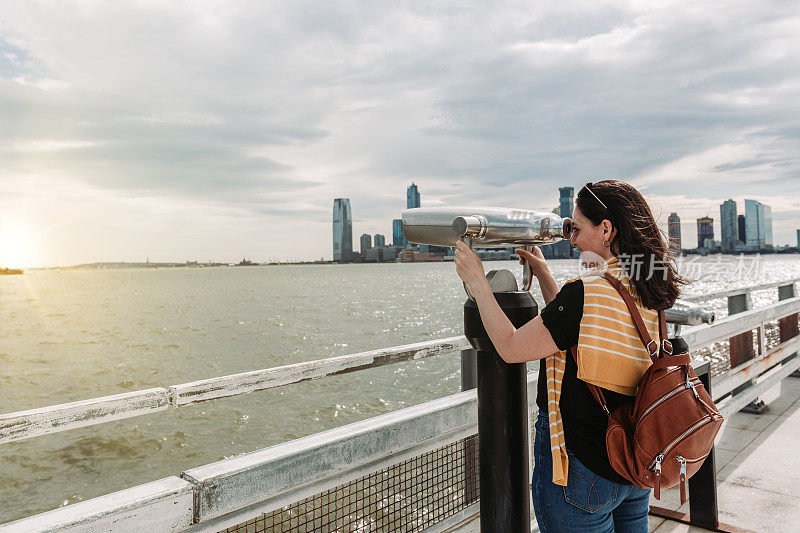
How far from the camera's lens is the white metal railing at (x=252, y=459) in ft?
3.55

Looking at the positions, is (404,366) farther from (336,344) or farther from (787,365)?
(787,365)

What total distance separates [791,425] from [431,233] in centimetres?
459

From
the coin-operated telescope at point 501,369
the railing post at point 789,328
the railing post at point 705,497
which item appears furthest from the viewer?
the railing post at point 789,328

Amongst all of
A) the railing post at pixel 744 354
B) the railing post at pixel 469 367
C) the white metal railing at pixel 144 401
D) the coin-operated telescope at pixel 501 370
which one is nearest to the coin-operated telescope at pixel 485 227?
the coin-operated telescope at pixel 501 370

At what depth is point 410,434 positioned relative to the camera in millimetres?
1668

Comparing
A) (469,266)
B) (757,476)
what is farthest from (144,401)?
(757,476)

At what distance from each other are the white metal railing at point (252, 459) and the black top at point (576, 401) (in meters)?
0.47

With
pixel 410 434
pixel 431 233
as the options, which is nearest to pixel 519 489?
pixel 410 434

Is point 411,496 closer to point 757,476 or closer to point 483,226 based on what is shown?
point 483,226

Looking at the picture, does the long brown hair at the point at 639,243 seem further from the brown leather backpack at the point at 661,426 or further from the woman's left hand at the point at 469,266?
the woman's left hand at the point at 469,266

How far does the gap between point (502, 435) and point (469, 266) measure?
0.54m

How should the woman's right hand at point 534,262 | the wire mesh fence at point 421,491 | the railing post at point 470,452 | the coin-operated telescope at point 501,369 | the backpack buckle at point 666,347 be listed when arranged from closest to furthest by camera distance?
the backpack buckle at point 666,347 < the coin-operated telescope at point 501,369 < the woman's right hand at point 534,262 < the wire mesh fence at point 421,491 < the railing post at point 470,452

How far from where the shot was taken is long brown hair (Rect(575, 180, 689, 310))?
144 cm

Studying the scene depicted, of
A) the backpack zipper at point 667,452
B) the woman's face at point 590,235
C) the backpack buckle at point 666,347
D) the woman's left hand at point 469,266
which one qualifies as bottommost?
the backpack zipper at point 667,452
